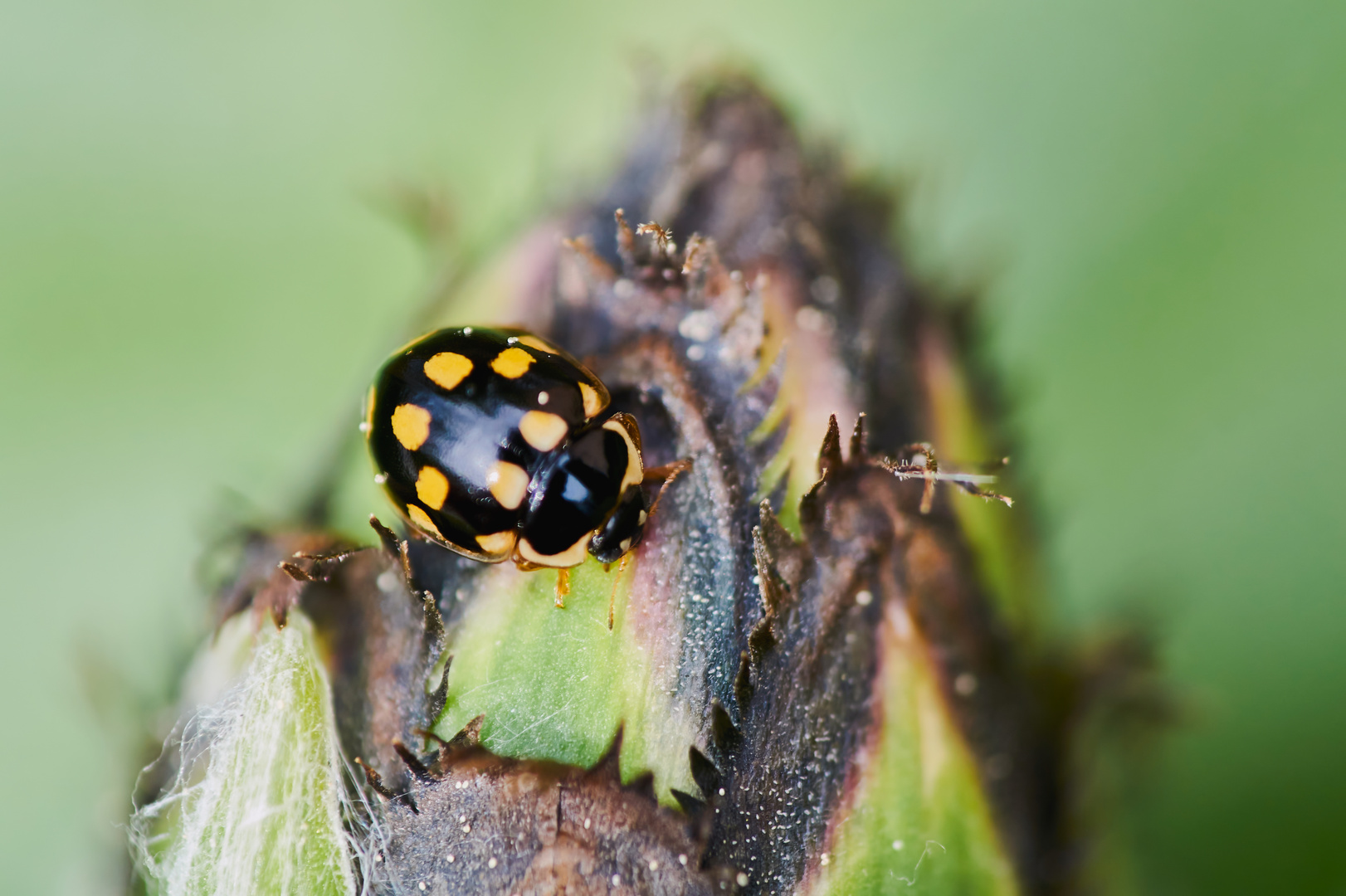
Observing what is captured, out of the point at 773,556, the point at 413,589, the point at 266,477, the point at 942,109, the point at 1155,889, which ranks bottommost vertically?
the point at 413,589

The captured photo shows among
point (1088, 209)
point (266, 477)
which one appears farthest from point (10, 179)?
point (1088, 209)

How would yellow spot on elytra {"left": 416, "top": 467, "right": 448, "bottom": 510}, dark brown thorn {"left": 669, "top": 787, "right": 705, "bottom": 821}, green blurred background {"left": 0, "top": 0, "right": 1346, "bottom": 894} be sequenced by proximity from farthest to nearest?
1. green blurred background {"left": 0, "top": 0, "right": 1346, "bottom": 894}
2. yellow spot on elytra {"left": 416, "top": 467, "right": 448, "bottom": 510}
3. dark brown thorn {"left": 669, "top": 787, "right": 705, "bottom": 821}

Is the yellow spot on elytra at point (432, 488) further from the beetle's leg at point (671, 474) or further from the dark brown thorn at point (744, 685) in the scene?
the dark brown thorn at point (744, 685)

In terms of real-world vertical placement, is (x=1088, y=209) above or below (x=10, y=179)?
above

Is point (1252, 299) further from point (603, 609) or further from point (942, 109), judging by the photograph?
point (603, 609)

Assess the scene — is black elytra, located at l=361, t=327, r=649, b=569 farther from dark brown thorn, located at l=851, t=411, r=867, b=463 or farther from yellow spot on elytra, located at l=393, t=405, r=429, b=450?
dark brown thorn, located at l=851, t=411, r=867, b=463

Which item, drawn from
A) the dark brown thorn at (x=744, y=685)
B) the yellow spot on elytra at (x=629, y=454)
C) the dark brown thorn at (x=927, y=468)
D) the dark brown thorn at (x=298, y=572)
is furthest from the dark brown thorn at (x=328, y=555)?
the dark brown thorn at (x=927, y=468)

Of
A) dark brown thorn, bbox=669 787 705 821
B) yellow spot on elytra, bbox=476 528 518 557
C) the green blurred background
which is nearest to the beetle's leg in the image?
yellow spot on elytra, bbox=476 528 518 557
